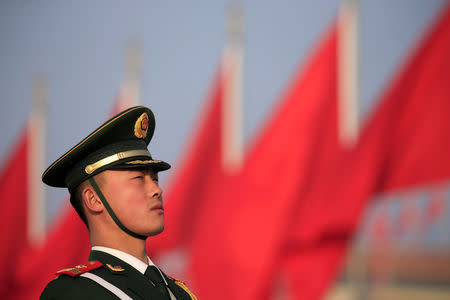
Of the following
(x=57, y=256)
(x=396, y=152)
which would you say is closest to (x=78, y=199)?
(x=396, y=152)

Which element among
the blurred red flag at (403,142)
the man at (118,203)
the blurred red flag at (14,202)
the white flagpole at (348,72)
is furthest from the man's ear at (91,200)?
the blurred red flag at (14,202)

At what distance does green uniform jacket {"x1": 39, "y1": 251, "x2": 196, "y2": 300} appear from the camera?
121 centimetres

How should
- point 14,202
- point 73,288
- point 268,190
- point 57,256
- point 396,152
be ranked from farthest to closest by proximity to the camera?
point 14,202 → point 57,256 → point 268,190 → point 396,152 → point 73,288

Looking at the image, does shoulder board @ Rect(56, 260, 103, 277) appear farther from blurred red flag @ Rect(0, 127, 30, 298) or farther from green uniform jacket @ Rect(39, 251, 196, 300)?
blurred red flag @ Rect(0, 127, 30, 298)

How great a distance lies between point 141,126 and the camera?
1423 millimetres

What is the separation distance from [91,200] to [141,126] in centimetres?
21

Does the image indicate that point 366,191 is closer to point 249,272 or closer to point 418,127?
point 418,127

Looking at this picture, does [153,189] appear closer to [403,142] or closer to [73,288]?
[73,288]

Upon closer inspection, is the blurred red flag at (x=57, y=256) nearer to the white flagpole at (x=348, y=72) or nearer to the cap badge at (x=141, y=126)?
the white flagpole at (x=348, y=72)

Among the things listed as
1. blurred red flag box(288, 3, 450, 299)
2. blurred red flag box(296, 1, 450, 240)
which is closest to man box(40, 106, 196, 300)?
blurred red flag box(288, 3, 450, 299)

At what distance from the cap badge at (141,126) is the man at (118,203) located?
35 millimetres

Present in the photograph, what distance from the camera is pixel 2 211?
6.61 m

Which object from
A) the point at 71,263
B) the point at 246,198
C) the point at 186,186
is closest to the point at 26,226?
the point at 71,263

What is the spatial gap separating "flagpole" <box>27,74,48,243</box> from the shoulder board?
5697 mm
